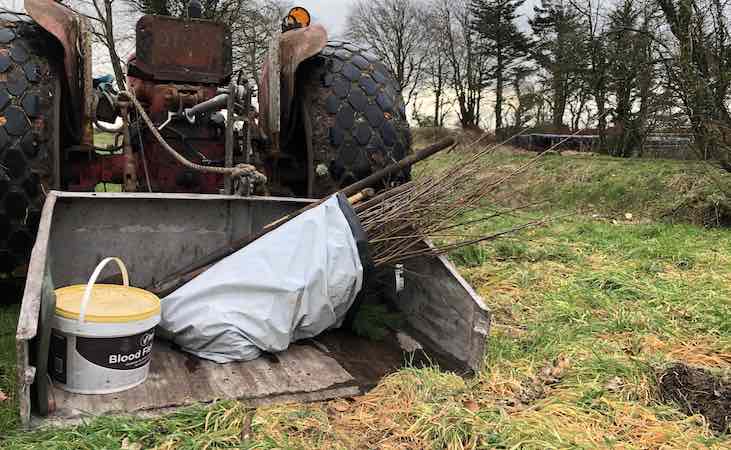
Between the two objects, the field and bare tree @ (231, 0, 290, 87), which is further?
bare tree @ (231, 0, 290, 87)

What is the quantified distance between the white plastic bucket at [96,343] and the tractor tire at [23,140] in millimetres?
665

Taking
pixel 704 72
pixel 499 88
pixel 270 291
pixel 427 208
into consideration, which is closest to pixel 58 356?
pixel 270 291

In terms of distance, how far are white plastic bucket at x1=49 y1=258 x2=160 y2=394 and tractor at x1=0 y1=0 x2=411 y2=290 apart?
2.55ft

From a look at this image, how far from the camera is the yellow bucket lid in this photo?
2.15 metres

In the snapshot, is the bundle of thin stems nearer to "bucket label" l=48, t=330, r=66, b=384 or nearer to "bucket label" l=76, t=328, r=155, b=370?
"bucket label" l=76, t=328, r=155, b=370

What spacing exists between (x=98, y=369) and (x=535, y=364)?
1.61 metres

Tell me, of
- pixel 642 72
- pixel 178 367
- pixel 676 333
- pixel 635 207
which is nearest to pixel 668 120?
pixel 635 207

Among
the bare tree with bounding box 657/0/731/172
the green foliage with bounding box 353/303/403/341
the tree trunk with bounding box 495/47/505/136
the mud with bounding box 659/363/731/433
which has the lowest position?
the mud with bounding box 659/363/731/433

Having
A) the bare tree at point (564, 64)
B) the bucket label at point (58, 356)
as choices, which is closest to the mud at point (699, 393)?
the bucket label at point (58, 356)

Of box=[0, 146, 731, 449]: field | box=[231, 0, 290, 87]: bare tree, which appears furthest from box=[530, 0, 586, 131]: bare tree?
box=[0, 146, 731, 449]: field

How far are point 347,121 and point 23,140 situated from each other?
1.42 meters

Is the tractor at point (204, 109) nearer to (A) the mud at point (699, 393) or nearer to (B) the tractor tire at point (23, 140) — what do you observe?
(B) the tractor tire at point (23, 140)

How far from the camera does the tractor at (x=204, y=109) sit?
285cm

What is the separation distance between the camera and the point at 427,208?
303 centimetres
